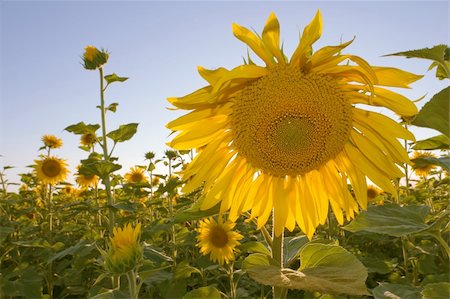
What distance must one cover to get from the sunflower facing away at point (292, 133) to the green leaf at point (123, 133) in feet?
6.85

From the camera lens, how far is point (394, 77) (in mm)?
1349

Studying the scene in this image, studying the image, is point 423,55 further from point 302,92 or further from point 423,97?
point 302,92

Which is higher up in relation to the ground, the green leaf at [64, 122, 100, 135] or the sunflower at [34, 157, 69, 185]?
the green leaf at [64, 122, 100, 135]

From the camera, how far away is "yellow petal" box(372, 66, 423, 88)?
1330 millimetres

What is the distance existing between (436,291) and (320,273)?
0.46m

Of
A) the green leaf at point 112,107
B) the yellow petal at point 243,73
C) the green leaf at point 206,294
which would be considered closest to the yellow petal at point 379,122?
the yellow petal at point 243,73

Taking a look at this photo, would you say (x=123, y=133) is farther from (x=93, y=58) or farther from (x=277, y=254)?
(x=277, y=254)

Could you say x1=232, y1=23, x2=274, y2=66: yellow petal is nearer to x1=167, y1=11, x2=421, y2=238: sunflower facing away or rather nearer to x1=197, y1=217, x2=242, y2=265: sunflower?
x1=167, y1=11, x2=421, y2=238: sunflower facing away

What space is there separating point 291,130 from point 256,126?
0.13 meters

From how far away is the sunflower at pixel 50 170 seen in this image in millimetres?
6473

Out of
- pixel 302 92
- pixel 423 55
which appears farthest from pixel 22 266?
pixel 423 55

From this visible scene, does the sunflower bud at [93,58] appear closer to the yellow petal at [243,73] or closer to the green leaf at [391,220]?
the yellow petal at [243,73]

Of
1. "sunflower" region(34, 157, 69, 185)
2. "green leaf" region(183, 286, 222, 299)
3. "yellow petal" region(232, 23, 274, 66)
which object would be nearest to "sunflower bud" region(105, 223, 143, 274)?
"green leaf" region(183, 286, 222, 299)

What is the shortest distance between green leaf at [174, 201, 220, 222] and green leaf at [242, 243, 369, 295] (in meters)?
0.23
